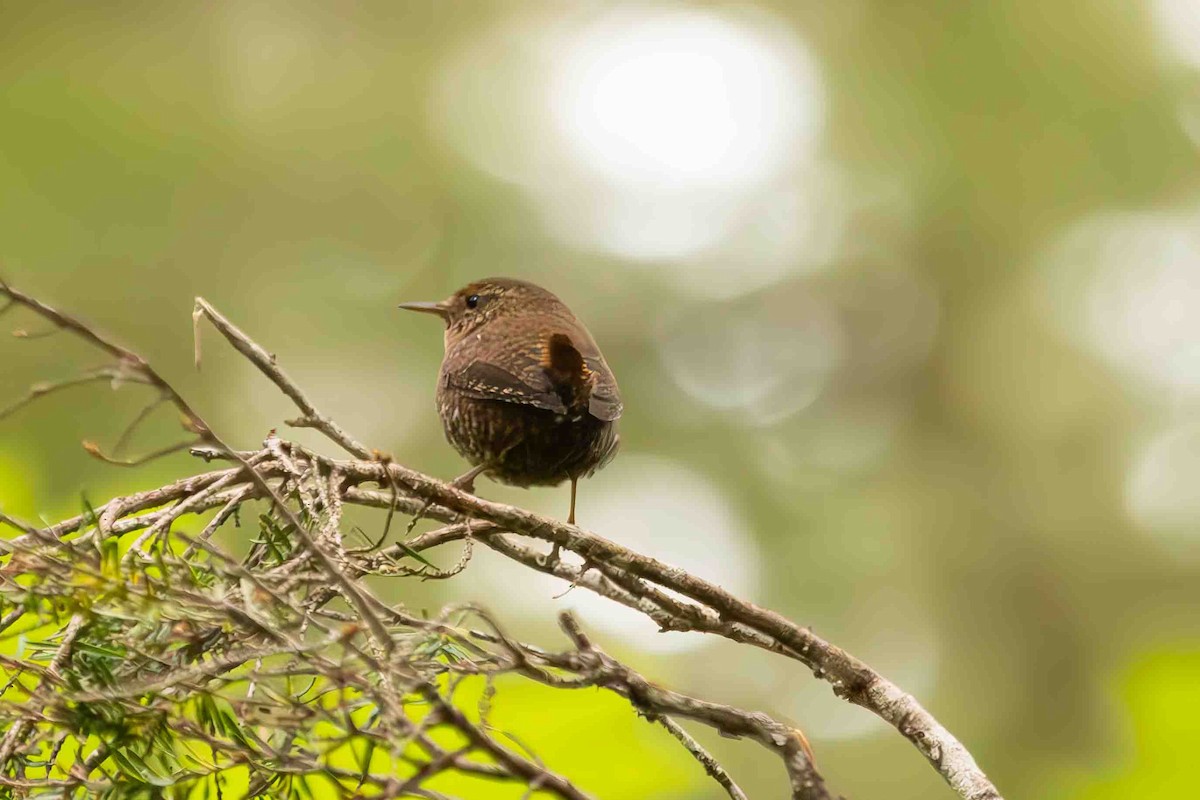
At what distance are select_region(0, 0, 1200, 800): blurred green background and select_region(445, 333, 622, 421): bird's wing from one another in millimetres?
3734

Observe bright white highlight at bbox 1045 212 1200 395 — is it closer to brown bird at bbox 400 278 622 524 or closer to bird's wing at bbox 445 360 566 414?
brown bird at bbox 400 278 622 524

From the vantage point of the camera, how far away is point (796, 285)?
12812 mm

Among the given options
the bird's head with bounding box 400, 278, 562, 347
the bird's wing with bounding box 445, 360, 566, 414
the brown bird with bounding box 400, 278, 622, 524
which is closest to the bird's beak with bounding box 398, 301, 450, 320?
the bird's head with bounding box 400, 278, 562, 347

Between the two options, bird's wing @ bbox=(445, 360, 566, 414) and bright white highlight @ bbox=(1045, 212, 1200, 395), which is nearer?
bird's wing @ bbox=(445, 360, 566, 414)

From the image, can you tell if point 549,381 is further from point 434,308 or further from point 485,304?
point 434,308

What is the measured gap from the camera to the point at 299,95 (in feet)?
42.8

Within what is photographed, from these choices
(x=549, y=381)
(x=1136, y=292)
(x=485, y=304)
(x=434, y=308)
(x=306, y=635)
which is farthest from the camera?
(x=1136, y=292)

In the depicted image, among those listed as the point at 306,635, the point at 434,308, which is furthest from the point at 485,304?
the point at 306,635

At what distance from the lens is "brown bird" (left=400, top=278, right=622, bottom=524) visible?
10.4ft

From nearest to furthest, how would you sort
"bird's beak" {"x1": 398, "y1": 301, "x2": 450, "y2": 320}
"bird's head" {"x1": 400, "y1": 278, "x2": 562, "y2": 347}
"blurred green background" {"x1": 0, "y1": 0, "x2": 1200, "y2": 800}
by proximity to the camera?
"bird's head" {"x1": 400, "y1": 278, "x2": 562, "y2": 347}
"bird's beak" {"x1": 398, "y1": 301, "x2": 450, "y2": 320}
"blurred green background" {"x1": 0, "y1": 0, "x2": 1200, "y2": 800}

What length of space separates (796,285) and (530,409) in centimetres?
992

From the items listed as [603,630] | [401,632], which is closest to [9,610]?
[401,632]

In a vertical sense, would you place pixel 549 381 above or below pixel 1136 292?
below


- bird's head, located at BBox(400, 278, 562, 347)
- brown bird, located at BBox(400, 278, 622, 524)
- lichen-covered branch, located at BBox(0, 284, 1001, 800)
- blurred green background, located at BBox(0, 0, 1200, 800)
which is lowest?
lichen-covered branch, located at BBox(0, 284, 1001, 800)
